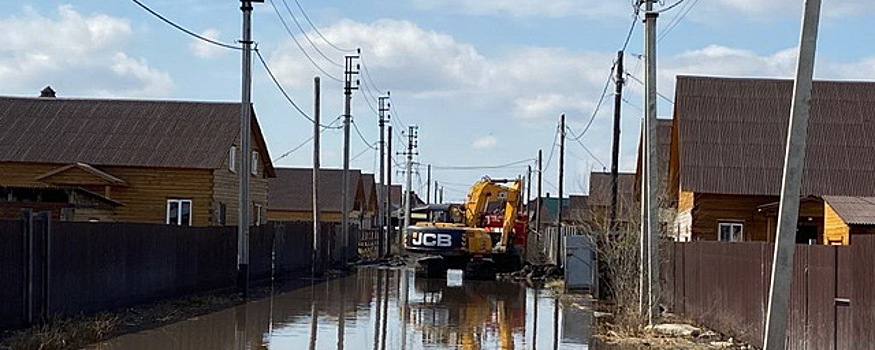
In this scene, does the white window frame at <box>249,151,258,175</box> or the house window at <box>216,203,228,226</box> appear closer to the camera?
the house window at <box>216,203,228,226</box>

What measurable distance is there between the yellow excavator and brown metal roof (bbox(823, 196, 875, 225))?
14973 mm

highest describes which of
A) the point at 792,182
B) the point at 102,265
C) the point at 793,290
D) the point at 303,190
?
the point at 303,190

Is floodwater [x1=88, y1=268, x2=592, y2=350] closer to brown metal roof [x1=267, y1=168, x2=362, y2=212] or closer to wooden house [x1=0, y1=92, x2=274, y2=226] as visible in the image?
wooden house [x1=0, y1=92, x2=274, y2=226]

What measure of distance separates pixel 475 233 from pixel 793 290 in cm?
2565

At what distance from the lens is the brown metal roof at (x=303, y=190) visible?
72125mm

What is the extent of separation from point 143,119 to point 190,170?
4.12 metres

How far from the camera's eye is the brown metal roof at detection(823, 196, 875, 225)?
27297 millimetres

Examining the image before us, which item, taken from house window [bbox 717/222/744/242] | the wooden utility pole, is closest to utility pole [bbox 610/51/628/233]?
the wooden utility pole

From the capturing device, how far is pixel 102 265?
22.1 meters

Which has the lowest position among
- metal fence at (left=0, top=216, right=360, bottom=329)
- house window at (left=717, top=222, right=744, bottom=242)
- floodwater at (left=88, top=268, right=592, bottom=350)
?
floodwater at (left=88, top=268, right=592, bottom=350)

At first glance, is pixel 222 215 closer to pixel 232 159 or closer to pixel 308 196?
pixel 232 159

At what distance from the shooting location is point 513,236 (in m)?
44.2

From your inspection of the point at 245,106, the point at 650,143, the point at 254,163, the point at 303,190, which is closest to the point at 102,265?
the point at 245,106

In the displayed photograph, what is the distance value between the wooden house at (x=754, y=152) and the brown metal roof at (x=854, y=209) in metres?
6.13
